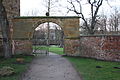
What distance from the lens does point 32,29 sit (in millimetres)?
15969

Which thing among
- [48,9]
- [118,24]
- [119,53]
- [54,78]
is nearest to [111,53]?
[119,53]

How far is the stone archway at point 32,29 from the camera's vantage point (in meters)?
15.8

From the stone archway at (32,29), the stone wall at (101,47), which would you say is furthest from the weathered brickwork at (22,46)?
the stone wall at (101,47)

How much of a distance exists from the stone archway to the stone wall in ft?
2.55

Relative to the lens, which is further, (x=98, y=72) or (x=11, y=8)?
(x=11, y=8)

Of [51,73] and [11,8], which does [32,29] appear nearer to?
[11,8]

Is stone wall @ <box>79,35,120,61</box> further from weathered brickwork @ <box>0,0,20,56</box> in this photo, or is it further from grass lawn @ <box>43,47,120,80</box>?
weathered brickwork @ <box>0,0,20,56</box>

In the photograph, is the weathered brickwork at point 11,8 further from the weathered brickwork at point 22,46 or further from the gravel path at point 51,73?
the gravel path at point 51,73

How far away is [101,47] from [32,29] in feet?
21.0

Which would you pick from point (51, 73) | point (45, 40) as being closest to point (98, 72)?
point (51, 73)

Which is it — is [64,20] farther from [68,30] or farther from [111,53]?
[111,53]

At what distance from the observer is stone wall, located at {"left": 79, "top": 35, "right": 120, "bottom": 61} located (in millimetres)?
12531

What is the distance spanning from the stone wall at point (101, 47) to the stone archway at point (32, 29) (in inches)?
30.6

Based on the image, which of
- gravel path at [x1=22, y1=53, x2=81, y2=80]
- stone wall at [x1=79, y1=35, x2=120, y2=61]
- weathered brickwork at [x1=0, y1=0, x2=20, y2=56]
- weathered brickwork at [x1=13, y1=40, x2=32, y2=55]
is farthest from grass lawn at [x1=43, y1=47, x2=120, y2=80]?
weathered brickwork at [x1=0, y1=0, x2=20, y2=56]
